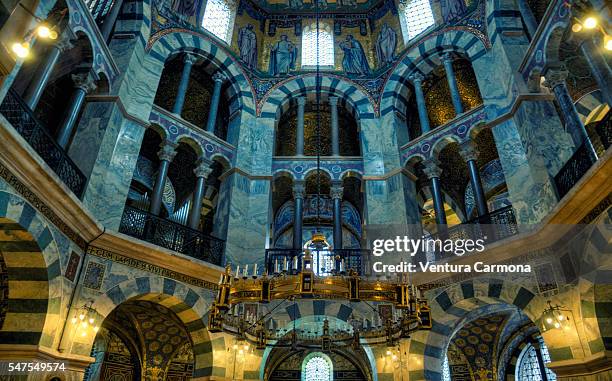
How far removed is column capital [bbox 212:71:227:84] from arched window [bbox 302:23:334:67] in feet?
9.78

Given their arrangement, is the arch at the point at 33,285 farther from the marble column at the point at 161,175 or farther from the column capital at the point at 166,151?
the column capital at the point at 166,151

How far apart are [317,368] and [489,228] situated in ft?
28.2

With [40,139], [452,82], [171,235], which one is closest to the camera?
[40,139]

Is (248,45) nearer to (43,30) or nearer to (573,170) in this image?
(573,170)

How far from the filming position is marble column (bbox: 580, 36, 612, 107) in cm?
748

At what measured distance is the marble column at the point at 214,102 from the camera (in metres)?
12.2

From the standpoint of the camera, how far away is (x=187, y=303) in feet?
30.1

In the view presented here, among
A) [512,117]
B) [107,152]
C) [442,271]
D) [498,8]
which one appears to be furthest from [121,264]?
[498,8]

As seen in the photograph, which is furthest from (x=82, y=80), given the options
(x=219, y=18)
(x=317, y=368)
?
(x=317, y=368)

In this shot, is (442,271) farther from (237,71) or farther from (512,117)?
(237,71)

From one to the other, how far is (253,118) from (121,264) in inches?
246

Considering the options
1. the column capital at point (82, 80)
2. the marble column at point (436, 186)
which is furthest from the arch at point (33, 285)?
the marble column at point (436, 186)

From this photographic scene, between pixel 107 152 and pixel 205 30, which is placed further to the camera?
pixel 205 30

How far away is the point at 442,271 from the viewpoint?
9.45m
